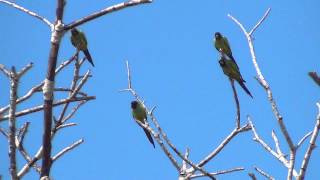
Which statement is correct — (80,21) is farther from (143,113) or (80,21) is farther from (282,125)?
(143,113)

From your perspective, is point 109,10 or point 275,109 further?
point 275,109

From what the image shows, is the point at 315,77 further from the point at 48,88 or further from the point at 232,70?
the point at 232,70

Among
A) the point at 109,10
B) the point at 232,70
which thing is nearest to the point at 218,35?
the point at 232,70

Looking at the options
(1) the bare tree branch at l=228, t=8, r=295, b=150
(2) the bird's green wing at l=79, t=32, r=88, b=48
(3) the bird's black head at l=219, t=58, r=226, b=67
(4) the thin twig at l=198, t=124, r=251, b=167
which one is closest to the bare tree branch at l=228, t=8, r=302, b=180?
(1) the bare tree branch at l=228, t=8, r=295, b=150

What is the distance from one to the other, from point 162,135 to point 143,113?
16.1 ft

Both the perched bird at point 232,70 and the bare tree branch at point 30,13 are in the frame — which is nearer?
the bare tree branch at point 30,13

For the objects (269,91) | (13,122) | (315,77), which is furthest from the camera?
(269,91)

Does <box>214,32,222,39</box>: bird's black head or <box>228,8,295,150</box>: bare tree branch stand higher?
<box>214,32,222,39</box>: bird's black head

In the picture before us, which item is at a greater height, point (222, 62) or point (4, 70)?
point (222, 62)

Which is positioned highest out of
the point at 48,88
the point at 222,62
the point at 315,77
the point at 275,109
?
the point at 222,62

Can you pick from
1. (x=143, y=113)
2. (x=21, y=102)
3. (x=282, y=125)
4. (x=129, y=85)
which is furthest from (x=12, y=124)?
(x=143, y=113)

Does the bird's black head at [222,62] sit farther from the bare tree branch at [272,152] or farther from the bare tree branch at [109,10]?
the bare tree branch at [109,10]

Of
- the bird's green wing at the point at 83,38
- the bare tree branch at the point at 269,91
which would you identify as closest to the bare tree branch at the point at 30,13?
the bare tree branch at the point at 269,91

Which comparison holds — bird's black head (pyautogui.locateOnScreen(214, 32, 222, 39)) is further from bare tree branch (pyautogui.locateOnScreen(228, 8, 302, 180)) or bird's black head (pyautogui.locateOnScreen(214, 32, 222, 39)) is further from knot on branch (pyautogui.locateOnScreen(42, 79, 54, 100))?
knot on branch (pyautogui.locateOnScreen(42, 79, 54, 100))
